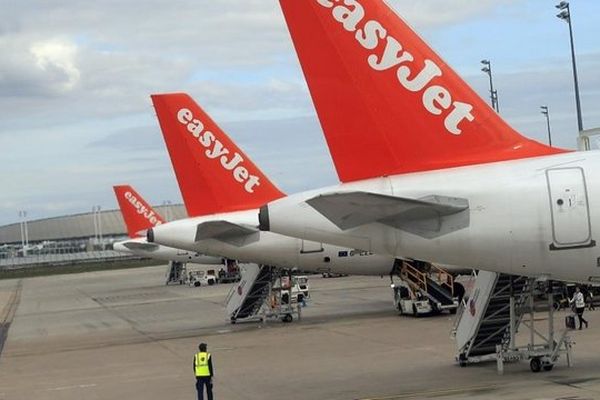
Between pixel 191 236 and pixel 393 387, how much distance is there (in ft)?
52.2

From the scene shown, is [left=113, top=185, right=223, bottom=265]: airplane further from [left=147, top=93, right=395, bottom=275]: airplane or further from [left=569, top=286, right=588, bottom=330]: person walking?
[left=569, top=286, right=588, bottom=330]: person walking

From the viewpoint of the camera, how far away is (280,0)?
1650 cm

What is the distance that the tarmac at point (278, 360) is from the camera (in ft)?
60.3

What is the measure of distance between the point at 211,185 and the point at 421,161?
19.0m

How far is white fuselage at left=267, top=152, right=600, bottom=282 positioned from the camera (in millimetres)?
15297

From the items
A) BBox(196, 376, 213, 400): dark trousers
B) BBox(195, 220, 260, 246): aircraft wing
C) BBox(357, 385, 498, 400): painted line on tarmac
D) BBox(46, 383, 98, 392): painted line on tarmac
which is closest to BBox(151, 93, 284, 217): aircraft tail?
BBox(195, 220, 260, 246): aircraft wing

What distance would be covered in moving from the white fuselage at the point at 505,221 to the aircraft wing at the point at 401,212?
0.42 ft

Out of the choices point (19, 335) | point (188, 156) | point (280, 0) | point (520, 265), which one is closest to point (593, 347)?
point (520, 265)

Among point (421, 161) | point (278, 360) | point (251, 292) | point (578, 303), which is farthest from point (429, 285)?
point (421, 161)

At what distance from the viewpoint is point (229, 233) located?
Answer: 31.4 metres

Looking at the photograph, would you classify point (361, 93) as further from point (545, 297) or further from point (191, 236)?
point (191, 236)

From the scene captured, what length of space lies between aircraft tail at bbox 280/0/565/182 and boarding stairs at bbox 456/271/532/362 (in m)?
3.80

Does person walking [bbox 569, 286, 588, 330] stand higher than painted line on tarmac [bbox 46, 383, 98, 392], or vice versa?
person walking [bbox 569, 286, 588, 330]

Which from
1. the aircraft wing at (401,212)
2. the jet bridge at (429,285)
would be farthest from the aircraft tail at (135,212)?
the aircraft wing at (401,212)
